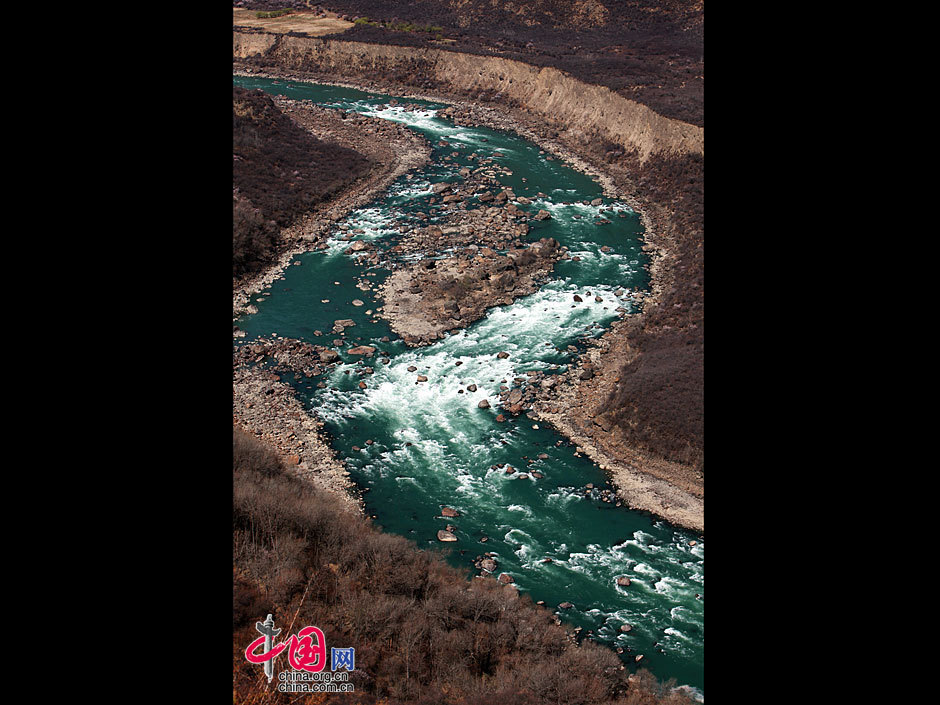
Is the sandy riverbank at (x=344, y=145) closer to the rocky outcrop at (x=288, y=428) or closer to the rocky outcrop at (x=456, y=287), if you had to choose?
the rocky outcrop at (x=288, y=428)

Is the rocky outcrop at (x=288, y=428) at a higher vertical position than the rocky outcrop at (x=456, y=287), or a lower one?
lower

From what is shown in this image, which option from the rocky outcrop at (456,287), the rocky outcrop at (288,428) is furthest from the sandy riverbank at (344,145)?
the rocky outcrop at (456,287)

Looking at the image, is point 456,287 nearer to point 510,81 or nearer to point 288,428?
point 288,428

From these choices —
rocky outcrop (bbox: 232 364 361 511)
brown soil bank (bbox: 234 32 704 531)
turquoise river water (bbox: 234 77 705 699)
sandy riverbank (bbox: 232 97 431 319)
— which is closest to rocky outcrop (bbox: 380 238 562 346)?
turquoise river water (bbox: 234 77 705 699)

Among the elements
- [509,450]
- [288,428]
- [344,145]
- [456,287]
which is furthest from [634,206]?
[288,428]
